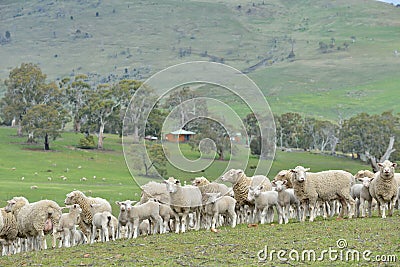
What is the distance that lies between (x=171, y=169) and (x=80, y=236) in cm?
564

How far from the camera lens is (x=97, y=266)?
44.1 ft

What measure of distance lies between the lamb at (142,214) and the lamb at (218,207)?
1.60 m

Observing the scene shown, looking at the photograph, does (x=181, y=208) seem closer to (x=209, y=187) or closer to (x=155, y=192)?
(x=155, y=192)

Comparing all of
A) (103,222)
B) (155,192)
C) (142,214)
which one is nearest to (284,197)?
(155,192)

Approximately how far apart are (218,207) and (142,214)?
7.76 feet

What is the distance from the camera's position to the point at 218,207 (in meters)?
19.4

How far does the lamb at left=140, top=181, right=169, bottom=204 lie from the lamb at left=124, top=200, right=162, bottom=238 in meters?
0.82

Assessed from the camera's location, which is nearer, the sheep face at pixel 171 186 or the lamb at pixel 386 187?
the sheep face at pixel 171 186

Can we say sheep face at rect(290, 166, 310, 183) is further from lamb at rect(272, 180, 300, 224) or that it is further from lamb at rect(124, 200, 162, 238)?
lamb at rect(124, 200, 162, 238)

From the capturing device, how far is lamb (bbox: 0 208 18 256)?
1898 cm

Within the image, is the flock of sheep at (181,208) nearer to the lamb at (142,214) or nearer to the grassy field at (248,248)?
the lamb at (142,214)

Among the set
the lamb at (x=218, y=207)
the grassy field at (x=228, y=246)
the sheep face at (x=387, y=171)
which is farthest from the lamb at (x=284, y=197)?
the sheep face at (x=387, y=171)

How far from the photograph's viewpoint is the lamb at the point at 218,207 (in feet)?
63.6

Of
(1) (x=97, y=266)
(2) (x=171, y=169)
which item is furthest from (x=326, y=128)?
(1) (x=97, y=266)
